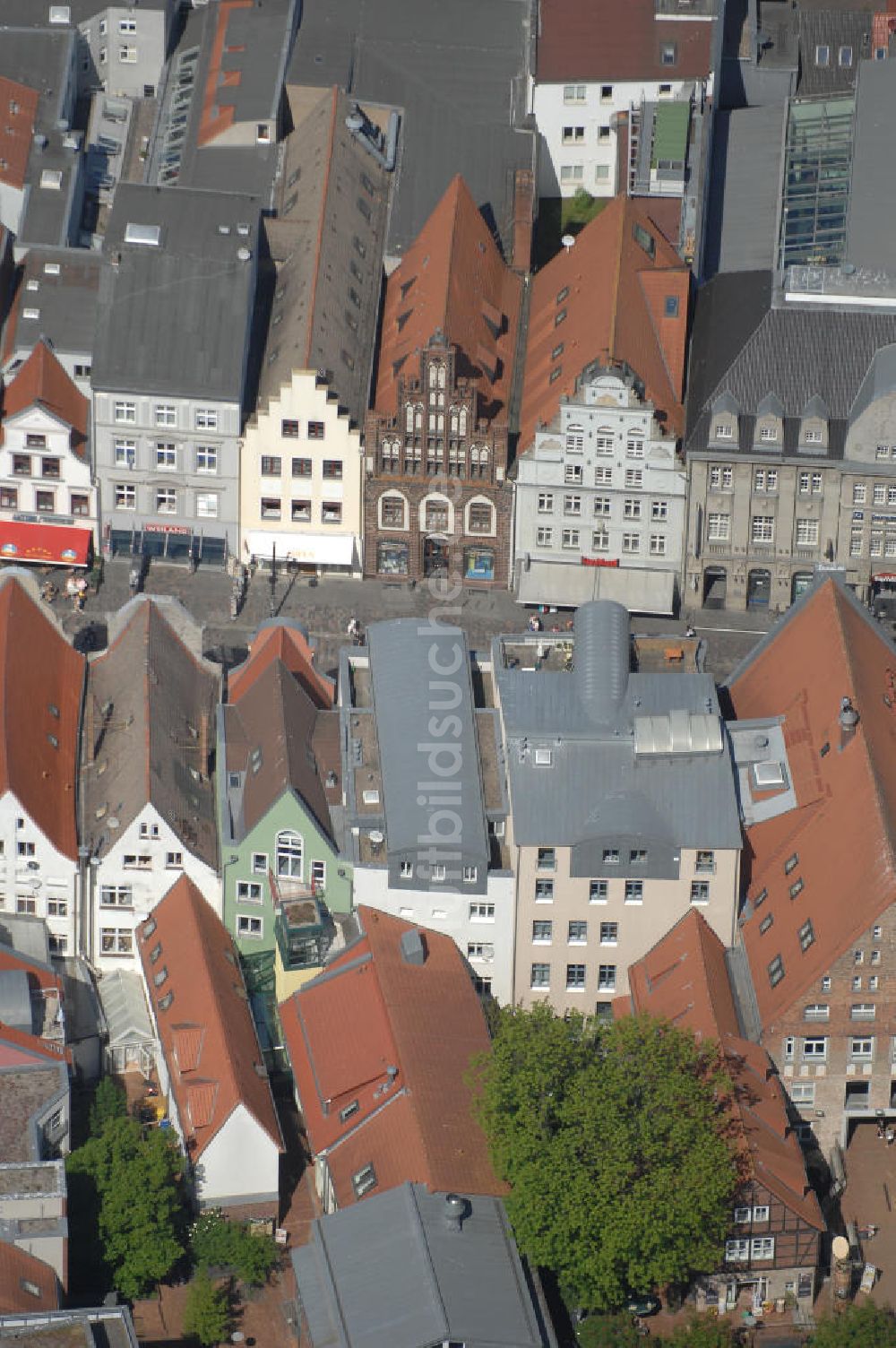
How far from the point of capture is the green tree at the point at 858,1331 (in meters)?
195

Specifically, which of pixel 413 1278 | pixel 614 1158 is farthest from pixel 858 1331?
pixel 413 1278

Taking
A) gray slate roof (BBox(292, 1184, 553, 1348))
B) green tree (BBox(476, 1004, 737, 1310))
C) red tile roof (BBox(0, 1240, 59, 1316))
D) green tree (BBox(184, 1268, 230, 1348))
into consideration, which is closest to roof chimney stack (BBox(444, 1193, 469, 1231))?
gray slate roof (BBox(292, 1184, 553, 1348))

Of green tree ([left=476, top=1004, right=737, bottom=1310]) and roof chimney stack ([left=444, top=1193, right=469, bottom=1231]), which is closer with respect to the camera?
green tree ([left=476, top=1004, right=737, bottom=1310])

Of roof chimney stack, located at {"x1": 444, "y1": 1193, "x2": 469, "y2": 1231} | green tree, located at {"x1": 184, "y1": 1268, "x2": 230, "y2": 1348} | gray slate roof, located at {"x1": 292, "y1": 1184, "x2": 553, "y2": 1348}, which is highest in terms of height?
roof chimney stack, located at {"x1": 444, "y1": 1193, "x2": 469, "y2": 1231}

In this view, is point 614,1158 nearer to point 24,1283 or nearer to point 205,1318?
point 205,1318

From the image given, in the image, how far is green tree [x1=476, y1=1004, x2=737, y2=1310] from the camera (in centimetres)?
19438

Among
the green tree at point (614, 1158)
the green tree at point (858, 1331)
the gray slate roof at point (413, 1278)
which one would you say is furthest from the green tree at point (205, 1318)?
the green tree at point (858, 1331)

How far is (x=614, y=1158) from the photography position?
194750 mm

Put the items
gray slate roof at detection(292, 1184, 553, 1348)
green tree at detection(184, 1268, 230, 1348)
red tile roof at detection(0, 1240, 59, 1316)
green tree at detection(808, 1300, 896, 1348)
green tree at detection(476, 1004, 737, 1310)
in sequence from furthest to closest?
green tree at detection(184, 1268, 230, 1348) → green tree at detection(808, 1300, 896, 1348) → green tree at detection(476, 1004, 737, 1310) → gray slate roof at detection(292, 1184, 553, 1348) → red tile roof at detection(0, 1240, 59, 1316)

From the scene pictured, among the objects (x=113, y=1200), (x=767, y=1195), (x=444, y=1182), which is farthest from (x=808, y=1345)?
(x=113, y=1200)

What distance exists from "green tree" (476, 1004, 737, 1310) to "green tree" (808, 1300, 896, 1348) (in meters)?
6.76

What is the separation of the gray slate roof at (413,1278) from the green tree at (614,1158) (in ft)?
8.98

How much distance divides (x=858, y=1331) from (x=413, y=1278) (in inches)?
928

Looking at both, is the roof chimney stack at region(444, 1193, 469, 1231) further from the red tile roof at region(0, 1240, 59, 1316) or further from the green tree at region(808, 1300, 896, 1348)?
the red tile roof at region(0, 1240, 59, 1316)
